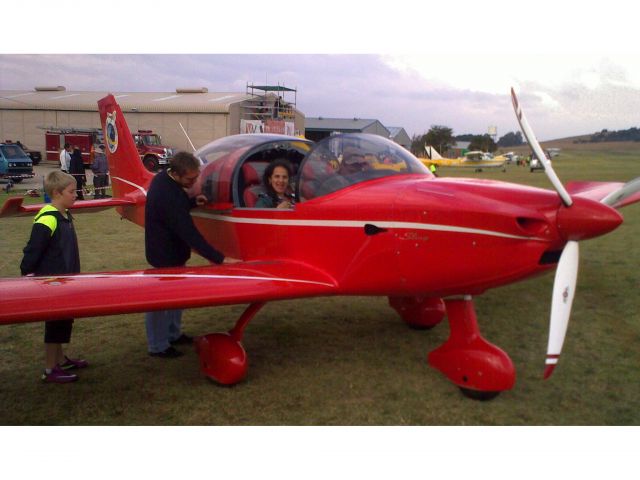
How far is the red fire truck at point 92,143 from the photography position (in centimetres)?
2648

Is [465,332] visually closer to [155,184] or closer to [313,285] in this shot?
[313,285]

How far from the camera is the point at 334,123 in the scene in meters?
50.4

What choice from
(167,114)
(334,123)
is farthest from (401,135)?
(167,114)

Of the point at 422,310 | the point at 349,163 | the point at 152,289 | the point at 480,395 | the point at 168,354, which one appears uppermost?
the point at 349,163

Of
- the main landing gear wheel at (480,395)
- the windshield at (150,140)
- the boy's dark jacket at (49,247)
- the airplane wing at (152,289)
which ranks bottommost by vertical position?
the main landing gear wheel at (480,395)

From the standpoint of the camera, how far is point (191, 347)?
15.5 ft

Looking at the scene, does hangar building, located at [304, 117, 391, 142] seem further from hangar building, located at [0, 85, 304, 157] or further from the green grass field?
the green grass field

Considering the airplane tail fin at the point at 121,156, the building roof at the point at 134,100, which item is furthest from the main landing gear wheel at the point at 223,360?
the building roof at the point at 134,100

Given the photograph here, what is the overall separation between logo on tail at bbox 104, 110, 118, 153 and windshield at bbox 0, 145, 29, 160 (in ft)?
57.5

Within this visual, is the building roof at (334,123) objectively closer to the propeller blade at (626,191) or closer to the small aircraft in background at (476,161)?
the small aircraft in background at (476,161)

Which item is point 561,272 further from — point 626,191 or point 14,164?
point 14,164

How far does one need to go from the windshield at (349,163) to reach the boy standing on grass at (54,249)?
5.89 feet

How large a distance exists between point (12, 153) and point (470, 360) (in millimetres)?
23162

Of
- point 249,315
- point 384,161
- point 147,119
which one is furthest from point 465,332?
point 147,119
